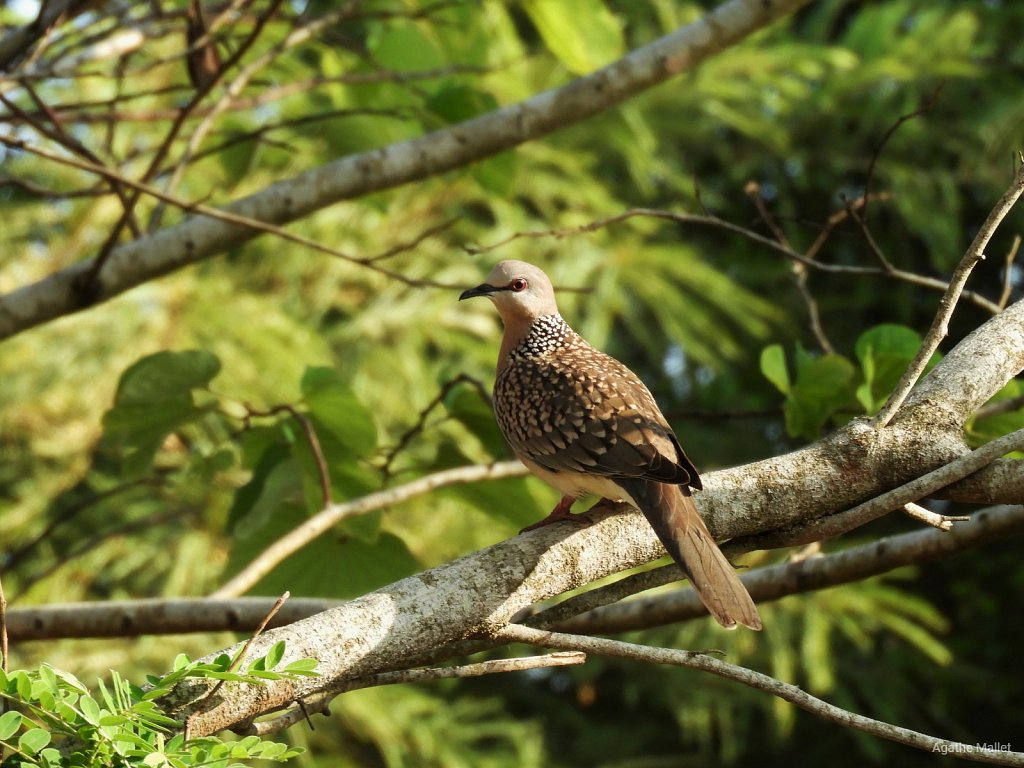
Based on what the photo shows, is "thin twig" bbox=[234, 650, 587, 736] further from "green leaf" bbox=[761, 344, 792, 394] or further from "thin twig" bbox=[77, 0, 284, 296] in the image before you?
"thin twig" bbox=[77, 0, 284, 296]

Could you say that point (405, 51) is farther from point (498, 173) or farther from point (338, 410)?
point (338, 410)

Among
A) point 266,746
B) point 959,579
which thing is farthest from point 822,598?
point 266,746

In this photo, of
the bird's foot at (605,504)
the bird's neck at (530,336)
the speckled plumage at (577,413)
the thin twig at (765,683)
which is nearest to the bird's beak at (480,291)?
the bird's neck at (530,336)

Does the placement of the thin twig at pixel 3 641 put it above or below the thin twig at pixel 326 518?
above

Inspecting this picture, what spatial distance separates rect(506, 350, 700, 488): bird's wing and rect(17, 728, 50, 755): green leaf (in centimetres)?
149

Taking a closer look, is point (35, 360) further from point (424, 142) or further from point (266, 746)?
point (266, 746)

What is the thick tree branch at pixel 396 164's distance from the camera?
3.45m

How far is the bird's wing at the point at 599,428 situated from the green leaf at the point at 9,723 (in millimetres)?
1506

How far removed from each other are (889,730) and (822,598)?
638 centimetres

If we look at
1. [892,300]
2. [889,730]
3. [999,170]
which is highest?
[889,730]

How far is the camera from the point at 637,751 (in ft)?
32.6

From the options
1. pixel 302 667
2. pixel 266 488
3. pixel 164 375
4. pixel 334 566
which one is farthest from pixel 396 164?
pixel 302 667

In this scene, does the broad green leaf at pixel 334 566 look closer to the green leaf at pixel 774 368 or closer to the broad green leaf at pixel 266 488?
the broad green leaf at pixel 266 488

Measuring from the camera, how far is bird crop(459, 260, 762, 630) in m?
2.51
